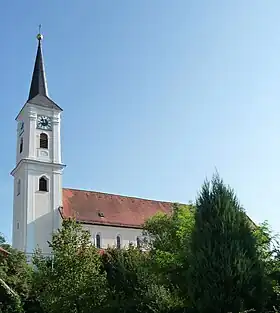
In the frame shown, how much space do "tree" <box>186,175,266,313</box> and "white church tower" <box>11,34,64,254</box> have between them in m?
27.2

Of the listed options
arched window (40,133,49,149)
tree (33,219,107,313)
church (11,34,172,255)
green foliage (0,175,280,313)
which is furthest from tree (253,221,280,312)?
arched window (40,133,49,149)

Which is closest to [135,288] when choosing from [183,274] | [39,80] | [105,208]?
[183,274]

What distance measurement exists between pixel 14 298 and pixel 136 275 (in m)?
6.17

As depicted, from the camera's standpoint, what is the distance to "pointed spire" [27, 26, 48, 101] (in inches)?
2081

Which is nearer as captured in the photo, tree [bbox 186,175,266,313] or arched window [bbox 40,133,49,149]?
tree [bbox 186,175,266,313]

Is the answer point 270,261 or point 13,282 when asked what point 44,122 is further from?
point 270,261

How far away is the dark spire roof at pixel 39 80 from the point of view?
52844 mm

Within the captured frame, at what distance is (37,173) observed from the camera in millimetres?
48219

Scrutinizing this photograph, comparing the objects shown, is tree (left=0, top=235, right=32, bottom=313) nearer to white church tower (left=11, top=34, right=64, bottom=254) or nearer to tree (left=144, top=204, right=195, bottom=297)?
tree (left=144, top=204, right=195, bottom=297)

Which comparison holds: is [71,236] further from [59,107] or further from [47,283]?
[59,107]

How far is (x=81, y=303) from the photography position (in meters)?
22.0

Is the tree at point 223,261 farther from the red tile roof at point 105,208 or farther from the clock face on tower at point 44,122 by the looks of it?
the clock face on tower at point 44,122

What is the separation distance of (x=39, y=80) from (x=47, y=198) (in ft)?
43.6

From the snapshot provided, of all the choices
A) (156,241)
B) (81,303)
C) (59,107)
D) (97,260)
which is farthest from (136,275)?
(59,107)
